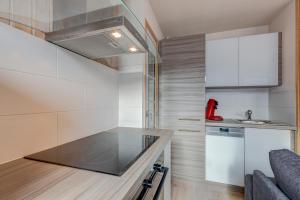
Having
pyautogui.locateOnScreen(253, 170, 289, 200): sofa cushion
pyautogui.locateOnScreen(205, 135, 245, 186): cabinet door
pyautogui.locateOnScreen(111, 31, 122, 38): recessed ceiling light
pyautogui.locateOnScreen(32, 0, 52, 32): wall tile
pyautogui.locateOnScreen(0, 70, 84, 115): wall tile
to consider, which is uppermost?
pyautogui.locateOnScreen(32, 0, 52, 32): wall tile

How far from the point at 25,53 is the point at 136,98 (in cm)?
92

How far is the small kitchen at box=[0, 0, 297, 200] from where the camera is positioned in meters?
0.61

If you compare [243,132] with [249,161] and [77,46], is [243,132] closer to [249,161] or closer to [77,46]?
[249,161]

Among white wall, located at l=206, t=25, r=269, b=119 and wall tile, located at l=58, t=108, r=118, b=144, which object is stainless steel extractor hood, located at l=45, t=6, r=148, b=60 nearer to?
wall tile, located at l=58, t=108, r=118, b=144

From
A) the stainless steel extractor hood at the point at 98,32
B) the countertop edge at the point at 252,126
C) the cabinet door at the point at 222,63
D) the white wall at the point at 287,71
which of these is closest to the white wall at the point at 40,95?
the stainless steel extractor hood at the point at 98,32

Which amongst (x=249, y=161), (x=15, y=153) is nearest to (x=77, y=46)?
(x=15, y=153)

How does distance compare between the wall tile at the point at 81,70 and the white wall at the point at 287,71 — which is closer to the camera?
the wall tile at the point at 81,70

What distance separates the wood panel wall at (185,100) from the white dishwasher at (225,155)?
8 centimetres

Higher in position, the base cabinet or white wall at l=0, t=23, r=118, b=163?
white wall at l=0, t=23, r=118, b=163

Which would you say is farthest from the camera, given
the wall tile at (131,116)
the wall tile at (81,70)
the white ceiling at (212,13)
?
the white ceiling at (212,13)

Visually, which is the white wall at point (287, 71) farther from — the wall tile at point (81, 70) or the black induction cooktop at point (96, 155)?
the wall tile at point (81, 70)

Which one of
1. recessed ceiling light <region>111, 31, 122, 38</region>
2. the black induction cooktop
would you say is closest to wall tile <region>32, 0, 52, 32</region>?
recessed ceiling light <region>111, 31, 122, 38</region>

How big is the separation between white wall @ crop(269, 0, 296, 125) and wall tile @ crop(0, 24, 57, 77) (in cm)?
221

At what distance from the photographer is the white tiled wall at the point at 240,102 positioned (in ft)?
7.14
